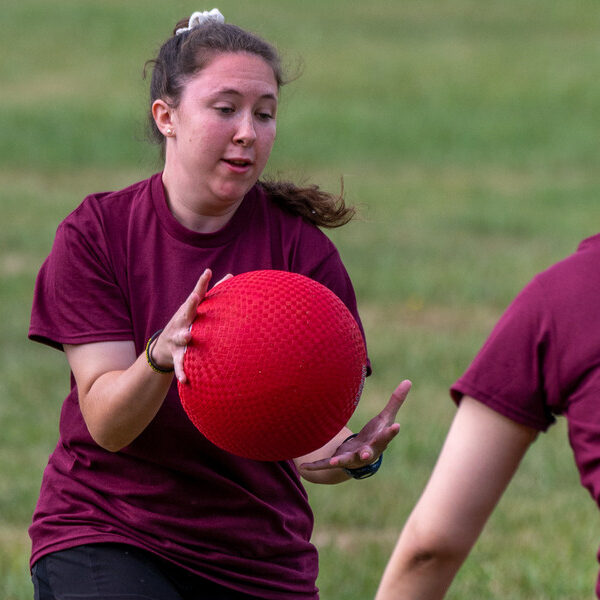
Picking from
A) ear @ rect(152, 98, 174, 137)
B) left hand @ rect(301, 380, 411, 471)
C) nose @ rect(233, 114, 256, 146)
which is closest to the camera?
left hand @ rect(301, 380, 411, 471)

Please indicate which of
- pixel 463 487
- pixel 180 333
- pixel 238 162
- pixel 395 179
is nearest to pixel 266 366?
pixel 180 333

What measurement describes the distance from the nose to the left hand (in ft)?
2.48

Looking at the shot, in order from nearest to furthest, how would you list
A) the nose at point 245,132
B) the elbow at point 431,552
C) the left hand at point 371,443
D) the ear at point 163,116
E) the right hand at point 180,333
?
the elbow at point 431,552, the right hand at point 180,333, the left hand at point 371,443, the nose at point 245,132, the ear at point 163,116

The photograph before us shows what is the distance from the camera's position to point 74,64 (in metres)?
28.4

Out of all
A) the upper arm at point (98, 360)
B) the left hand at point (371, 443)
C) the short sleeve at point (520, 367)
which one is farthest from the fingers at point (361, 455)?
the short sleeve at point (520, 367)

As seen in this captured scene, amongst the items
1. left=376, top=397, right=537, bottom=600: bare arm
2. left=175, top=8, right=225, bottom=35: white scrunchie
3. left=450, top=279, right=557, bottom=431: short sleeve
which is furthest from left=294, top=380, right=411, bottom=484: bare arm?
left=175, top=8, right=225, bottom=35: white scrunchie

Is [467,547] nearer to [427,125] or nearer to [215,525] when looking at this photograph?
[215,525]

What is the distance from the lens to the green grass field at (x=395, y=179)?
272 inches

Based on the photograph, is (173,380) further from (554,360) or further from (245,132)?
(554,360)

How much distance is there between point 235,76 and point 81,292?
2.34 feet

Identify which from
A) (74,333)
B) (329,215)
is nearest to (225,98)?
(329,215)

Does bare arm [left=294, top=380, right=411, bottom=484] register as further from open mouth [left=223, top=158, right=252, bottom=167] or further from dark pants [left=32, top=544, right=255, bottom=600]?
open mouth [left=223, top=158, right=252, bottom=167]

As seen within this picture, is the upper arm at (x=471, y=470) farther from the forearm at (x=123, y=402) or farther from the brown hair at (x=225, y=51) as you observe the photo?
the brown hair at (x=225, y=51)

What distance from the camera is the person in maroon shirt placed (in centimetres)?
251
